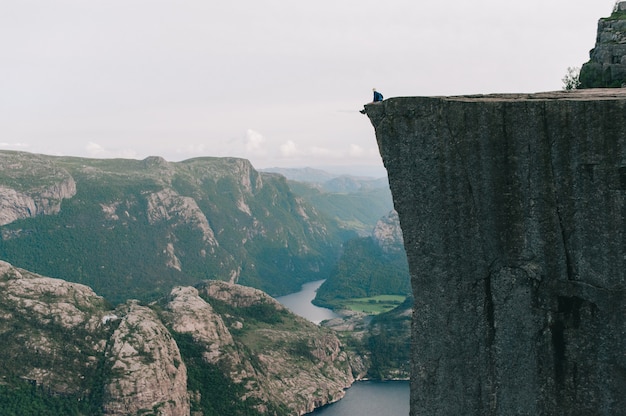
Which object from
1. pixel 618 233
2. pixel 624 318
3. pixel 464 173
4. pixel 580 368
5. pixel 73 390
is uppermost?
pixel 464 173

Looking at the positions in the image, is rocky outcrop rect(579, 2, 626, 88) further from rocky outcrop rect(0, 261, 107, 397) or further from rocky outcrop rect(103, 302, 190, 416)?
rocky outcrop rect(0, 261, 107, 397)

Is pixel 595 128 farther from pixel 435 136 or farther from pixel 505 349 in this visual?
pixel 505 349

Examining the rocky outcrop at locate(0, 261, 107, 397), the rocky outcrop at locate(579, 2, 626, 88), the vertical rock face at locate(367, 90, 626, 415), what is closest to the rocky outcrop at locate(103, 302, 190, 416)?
the rocky outcrop at locate(0, 261, 107, 397)

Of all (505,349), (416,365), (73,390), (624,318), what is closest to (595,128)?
(624,318)

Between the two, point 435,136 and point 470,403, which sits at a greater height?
point 435,136

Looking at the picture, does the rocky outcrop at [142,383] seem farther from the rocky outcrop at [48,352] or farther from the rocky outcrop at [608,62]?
the rocky outcrop at [608,62]

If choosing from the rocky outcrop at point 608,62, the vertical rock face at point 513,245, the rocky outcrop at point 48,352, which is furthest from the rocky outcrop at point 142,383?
the rocky outcrop at point 608,62

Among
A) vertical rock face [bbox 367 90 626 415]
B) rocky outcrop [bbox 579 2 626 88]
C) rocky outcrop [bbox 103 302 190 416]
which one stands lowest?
rocky outcrop [bbox 103 302 190 416]
